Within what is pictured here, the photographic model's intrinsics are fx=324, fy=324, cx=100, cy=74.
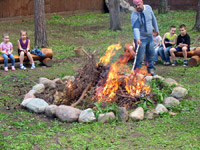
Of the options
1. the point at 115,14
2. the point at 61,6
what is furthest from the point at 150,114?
the point at 61,6

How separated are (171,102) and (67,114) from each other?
2.05m

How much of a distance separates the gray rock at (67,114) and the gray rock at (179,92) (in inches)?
85.8

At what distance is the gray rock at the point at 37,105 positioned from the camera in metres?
6.17

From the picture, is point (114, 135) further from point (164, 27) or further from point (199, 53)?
point (164, 27)

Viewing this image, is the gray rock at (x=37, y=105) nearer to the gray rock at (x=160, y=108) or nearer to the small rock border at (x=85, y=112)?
the small rock border at (x=85, y=112)

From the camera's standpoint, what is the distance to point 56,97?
648 centimetres

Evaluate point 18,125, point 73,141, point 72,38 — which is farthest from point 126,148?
point 72,38

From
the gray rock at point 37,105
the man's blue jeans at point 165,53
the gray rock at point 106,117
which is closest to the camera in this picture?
the gray rock at point 106,117

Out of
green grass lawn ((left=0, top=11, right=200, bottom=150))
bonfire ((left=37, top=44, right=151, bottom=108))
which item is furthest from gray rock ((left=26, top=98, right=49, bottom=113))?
A: bonfire ((left=37, top=44, right=151, bottom=108))

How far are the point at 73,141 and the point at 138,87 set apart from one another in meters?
2.23

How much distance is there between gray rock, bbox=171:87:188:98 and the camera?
677cm

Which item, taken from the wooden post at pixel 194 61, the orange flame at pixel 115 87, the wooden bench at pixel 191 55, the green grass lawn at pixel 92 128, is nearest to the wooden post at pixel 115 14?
the wooden bench at pixel 191 55

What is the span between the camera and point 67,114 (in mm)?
5758

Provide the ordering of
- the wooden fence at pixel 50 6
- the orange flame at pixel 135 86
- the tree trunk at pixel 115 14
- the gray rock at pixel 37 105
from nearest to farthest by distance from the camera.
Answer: the gray rock at pixel 37 105 → the orange flame at pixel 135 86 → the tree trunk at pixel 115 14 → the wooden fence at pixel 50 6
